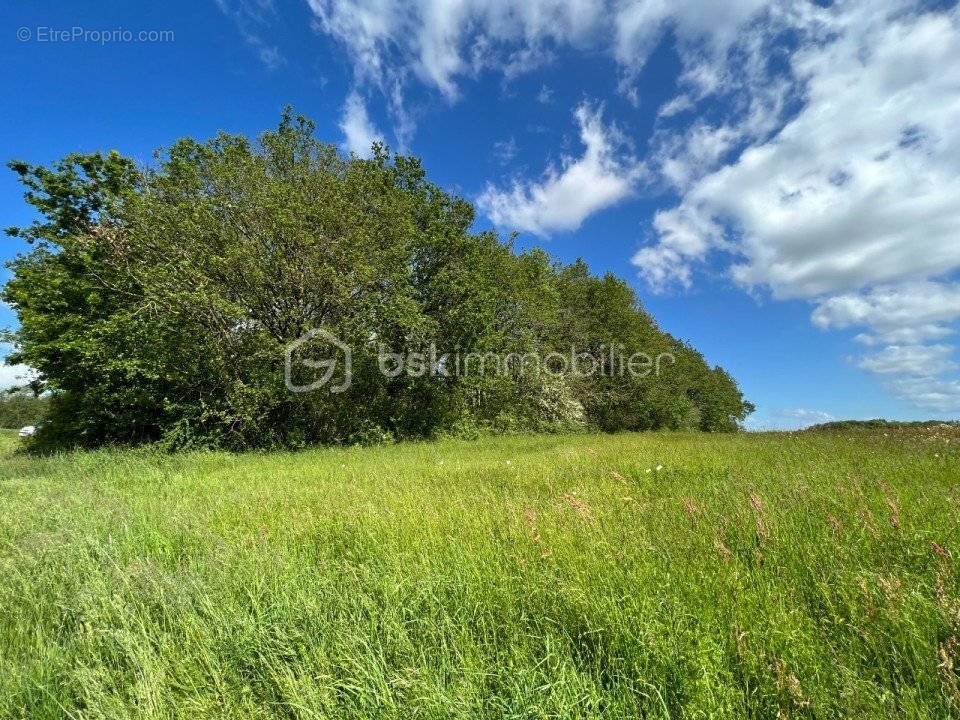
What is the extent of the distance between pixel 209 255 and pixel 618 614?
20.1 meters

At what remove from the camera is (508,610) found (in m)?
3.02

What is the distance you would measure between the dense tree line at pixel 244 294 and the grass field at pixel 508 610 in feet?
44.7

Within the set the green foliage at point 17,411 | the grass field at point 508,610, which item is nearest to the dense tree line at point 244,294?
the grass field at point 508,610

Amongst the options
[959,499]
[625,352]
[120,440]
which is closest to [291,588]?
[959,499]

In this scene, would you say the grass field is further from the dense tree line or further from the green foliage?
the green foliage

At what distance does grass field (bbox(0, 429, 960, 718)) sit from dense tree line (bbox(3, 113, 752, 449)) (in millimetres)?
13637

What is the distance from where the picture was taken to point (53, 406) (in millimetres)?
24984

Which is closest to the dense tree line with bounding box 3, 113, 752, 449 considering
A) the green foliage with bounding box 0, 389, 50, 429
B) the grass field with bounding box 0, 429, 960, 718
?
the grass field with bounding box 0, 429, 960, 718

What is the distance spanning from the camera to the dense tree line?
18047mm

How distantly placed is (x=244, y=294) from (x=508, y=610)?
63.7ft

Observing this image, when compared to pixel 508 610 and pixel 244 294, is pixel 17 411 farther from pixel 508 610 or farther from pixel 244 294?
pixel 508 610

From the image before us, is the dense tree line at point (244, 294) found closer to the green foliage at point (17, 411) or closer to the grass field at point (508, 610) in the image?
the grass field at point (508, 610)

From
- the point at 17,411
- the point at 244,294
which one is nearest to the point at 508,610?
the point at 244,294

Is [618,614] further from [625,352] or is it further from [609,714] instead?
[625,352]
